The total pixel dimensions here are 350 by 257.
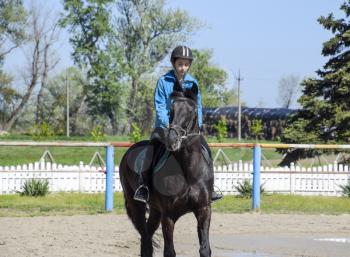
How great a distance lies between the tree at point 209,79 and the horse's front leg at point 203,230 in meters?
62.2

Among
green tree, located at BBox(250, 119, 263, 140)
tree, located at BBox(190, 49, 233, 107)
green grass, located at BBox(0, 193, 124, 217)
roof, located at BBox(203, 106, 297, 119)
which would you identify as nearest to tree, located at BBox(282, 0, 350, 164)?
green grass, located at BBox(0, 193, 124, 217)

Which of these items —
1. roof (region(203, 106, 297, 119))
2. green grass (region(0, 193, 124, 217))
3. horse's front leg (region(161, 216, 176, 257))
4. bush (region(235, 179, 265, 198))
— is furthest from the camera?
roof (region(203, 106, 297, 119))

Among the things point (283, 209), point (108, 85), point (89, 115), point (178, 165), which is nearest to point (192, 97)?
point (178, 165)

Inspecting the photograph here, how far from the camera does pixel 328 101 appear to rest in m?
28.2

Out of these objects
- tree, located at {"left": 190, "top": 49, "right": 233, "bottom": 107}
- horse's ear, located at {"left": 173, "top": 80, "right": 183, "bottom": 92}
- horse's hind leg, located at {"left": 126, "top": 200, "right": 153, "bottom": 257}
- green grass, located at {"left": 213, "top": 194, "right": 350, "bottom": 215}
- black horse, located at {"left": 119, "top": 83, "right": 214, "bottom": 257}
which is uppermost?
tree, located at {"left": 190, "top": 49, "right": 233, "bottom": 107}

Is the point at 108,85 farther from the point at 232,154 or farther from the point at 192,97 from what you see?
the point at 192,97

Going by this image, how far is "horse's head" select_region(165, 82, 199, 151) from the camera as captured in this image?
731cm

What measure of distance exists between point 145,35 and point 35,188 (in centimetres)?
4655

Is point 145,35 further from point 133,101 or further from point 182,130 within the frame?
point 182,130

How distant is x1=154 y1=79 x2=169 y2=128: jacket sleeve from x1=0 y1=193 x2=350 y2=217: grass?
807cm

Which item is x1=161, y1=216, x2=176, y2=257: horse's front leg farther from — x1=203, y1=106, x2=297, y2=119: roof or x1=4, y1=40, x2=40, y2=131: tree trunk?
x1=4, y1=40, x2=40, y2=131: tree trunk

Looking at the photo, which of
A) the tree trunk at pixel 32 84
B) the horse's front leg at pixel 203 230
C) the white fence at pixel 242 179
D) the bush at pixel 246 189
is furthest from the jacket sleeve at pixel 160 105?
the tree trunk at pixel 32 84

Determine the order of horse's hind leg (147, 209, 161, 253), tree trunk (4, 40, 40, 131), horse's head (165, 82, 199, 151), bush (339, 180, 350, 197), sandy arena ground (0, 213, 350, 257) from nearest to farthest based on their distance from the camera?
horse's head (165, 82, 199, 151) < horse's hind leg (147, 209, 161, 253) < sandy arena ground (0, 213, 350, 257) < bush (339, 180, 350, 197) < tree trunk (4, 40, 40, 131)

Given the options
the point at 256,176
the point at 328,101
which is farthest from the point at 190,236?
the point at 328,101
